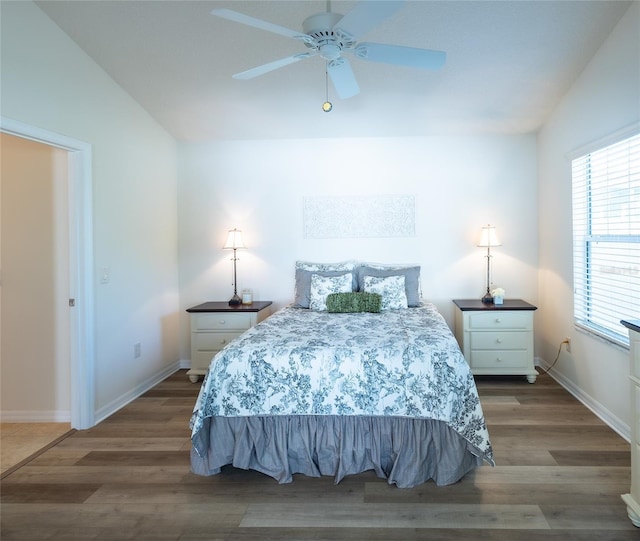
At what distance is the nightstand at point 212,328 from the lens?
3752mm

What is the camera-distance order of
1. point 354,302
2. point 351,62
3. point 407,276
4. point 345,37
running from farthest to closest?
point 407,276
point 354,302
point 351,62
point 345,37

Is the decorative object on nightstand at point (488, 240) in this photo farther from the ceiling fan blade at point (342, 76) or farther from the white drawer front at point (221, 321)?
the white drawer front at point (221, 321)

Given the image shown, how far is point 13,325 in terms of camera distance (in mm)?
2965

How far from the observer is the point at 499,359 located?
3602 mm

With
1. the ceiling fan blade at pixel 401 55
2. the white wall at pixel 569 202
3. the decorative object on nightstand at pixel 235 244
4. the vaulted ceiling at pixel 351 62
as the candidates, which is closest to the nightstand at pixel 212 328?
the decorative object on nightstand at pixel 235 244

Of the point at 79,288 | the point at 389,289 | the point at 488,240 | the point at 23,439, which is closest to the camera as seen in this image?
the point at 23,439

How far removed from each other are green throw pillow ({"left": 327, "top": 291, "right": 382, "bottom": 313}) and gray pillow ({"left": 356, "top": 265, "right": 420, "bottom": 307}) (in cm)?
38

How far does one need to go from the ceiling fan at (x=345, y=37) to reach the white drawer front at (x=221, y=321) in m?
2.19

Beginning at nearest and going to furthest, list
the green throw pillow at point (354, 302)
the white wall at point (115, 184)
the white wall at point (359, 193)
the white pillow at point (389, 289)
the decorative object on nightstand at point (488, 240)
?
the white wall at point (115, 184) < the green throw pillow at point (354, 302) < the white pillow at point (389, 289) < the decorative object on nightstand at point (488, 240) < the white wall at point (359, 193)

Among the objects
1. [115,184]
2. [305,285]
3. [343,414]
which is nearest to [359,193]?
[305,285]

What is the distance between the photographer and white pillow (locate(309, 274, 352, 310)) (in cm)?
354

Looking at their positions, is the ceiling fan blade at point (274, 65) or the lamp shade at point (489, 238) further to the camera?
the lamp shade at point (489, 238)

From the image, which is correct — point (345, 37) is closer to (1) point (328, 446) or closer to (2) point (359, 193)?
(1) point (328, 446)

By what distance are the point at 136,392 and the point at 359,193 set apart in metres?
2.86
